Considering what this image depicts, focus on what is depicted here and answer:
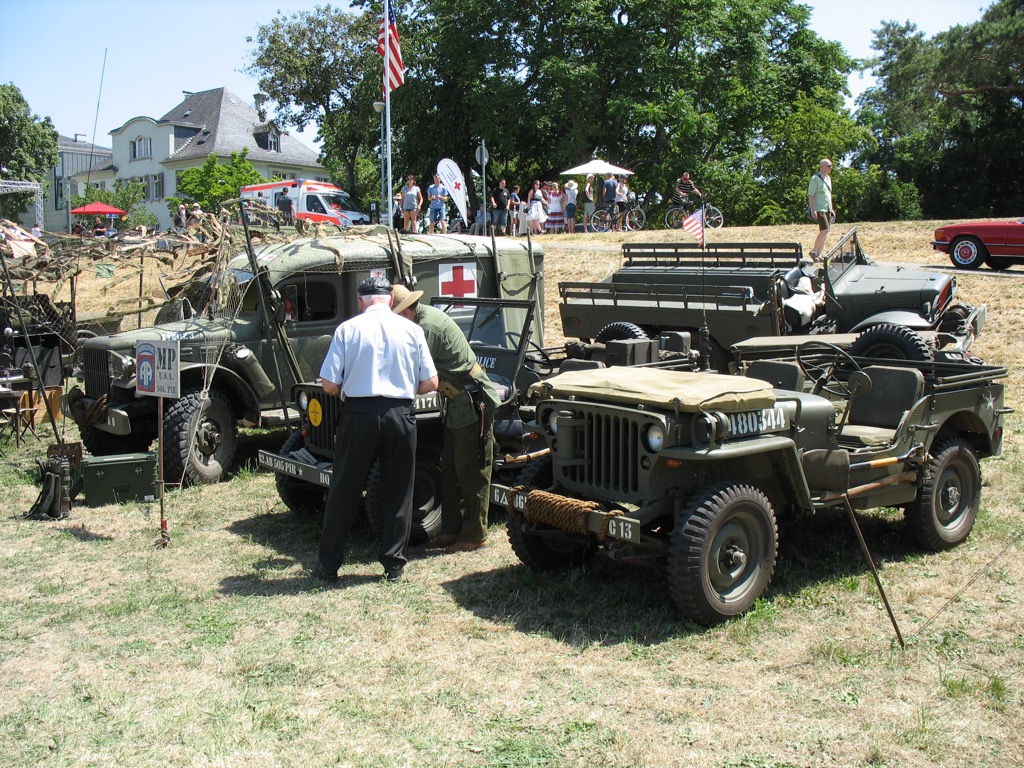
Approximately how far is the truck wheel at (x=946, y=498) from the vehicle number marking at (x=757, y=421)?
1476 mm

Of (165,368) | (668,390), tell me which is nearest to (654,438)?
(668,390)

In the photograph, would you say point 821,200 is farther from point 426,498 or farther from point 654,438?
point 654,438

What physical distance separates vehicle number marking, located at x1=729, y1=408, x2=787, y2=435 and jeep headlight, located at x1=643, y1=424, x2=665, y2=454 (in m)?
0.39

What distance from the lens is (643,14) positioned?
33.7m

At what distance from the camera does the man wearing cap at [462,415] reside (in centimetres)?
636

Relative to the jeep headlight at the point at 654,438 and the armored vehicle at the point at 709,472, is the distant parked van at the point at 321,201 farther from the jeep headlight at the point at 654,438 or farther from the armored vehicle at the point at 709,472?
the jeep headlight at the point at 654,438

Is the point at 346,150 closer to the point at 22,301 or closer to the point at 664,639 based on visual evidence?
the point at 22,301

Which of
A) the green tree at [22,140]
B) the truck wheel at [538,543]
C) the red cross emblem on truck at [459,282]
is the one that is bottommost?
the truck wheel at [538,543]

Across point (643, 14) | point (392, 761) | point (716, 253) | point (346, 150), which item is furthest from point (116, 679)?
point (346, 150)

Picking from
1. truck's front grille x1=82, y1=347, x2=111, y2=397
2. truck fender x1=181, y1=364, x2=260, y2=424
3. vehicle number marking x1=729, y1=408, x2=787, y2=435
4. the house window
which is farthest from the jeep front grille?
the house window

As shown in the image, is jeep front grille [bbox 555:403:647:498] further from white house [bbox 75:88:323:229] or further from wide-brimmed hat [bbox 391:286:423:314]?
white house [bbox 75:88:323:229]

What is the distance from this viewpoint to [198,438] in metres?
8.73

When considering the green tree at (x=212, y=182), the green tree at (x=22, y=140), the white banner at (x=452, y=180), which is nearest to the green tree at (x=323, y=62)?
the green tree at (x=212, y=182)

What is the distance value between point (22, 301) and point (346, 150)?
3078cm
